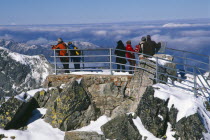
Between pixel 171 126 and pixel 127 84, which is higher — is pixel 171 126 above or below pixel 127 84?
below

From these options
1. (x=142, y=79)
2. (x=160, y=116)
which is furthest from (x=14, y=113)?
(x=160, y=116)

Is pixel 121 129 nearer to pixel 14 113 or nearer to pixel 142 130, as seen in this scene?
pixel 142 130

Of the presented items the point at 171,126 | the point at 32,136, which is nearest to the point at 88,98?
the point at 32,136

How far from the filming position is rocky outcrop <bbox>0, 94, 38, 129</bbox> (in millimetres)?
14133

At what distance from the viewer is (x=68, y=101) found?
1480 centimetres

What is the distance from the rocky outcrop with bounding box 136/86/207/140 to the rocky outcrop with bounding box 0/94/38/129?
5222 millimetres

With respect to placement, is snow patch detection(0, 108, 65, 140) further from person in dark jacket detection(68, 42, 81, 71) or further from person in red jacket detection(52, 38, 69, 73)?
person in dark jacket detection(68, 42, 81, 71)

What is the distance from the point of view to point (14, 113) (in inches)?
562

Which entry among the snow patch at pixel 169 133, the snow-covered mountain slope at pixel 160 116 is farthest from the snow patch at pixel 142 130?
the snow patch at pixel 169 133

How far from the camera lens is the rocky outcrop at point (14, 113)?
14133mm

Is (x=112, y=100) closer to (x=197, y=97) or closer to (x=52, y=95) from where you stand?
(x=52, y=95)

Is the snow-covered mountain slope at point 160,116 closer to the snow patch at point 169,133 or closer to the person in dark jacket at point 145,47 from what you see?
the snow patch at point 169,133

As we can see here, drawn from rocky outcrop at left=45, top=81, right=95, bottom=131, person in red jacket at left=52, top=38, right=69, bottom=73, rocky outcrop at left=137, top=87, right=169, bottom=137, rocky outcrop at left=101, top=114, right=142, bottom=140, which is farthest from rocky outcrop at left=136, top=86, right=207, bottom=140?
person in red jacket at left=52, top=38, right=69, bottom=73

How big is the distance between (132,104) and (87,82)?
7.97ft
